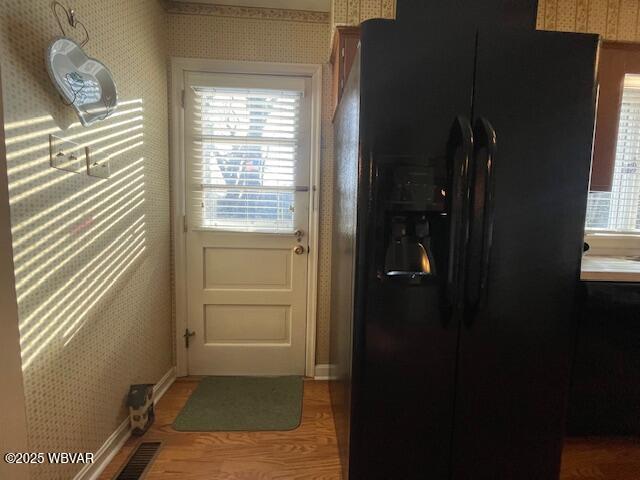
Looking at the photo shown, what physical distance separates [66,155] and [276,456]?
5.32ft

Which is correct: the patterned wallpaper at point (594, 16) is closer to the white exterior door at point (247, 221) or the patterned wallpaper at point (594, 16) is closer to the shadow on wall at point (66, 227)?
the white exterior door at point (247, 221)

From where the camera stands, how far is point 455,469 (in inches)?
44.2

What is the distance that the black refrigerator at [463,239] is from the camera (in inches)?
38.5

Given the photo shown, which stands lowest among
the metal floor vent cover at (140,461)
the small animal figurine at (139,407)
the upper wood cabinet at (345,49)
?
the metal floor vent cover at (140,461)

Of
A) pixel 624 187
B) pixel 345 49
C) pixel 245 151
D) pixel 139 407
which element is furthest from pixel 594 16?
pixel 139 407

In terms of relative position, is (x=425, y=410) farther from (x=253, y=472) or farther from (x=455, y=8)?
(x=455, y=8)

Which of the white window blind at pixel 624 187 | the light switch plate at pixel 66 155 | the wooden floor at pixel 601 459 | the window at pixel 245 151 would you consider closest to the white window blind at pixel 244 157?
the window at pixel 245 151

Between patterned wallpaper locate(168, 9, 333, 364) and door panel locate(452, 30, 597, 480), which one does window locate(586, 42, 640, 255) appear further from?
patterned wallpaper locate(168, 9, 333, 364)

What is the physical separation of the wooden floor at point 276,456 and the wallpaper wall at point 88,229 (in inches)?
11.8

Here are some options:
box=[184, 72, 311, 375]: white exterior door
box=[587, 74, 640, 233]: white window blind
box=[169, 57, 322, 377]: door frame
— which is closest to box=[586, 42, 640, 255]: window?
box=[587, 74, 640, 233]: white window blind

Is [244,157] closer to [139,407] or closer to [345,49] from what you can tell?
[345,49]

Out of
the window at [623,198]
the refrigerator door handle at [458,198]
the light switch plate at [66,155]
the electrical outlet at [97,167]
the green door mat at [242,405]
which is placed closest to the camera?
the refrigerator door handle at [458,198]

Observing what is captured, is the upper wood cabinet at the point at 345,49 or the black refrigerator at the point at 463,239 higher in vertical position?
the upper wood cabinet at the point at 345,49

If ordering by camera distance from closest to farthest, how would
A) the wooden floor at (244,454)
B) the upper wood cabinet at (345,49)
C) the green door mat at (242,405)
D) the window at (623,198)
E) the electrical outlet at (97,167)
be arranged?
the electrical outlet at (97,167)
the wooden floor at (244,454)
the upper wood cabinet at (345,49)
the green door mat at (242,405)
the window at (623,198)
